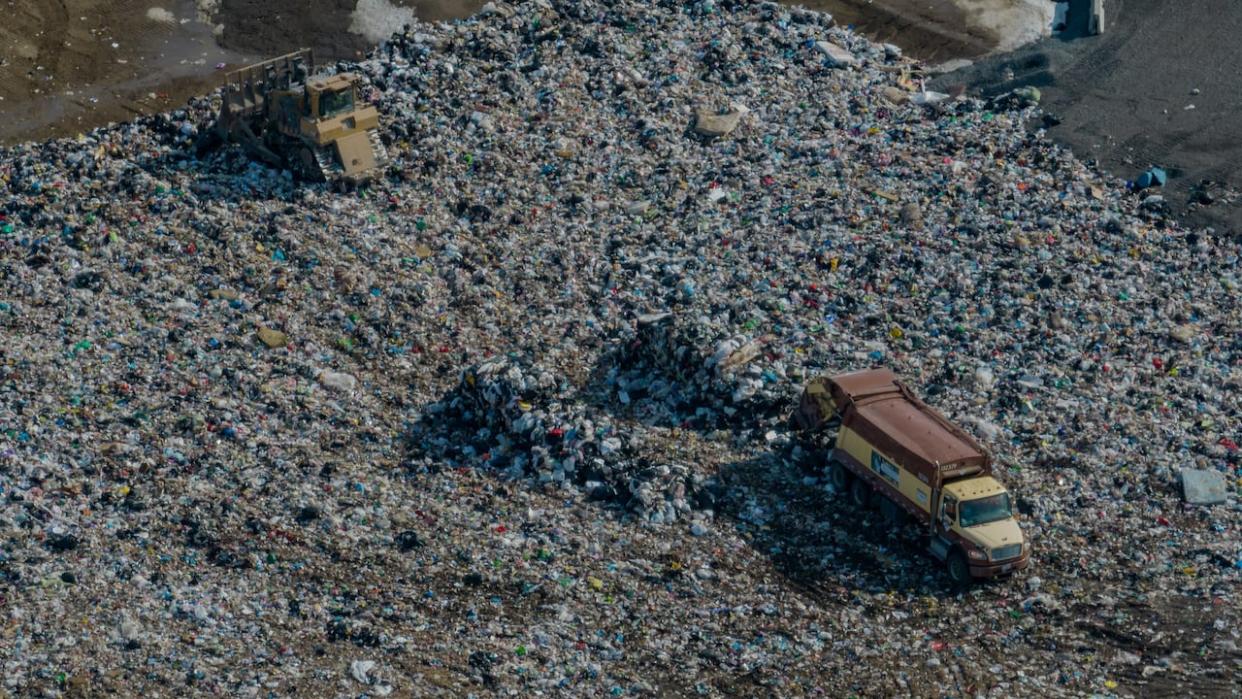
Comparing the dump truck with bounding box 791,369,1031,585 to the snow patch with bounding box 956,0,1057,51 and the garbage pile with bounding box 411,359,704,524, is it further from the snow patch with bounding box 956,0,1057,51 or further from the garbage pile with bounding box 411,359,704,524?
the snow patch with bounding box 956,0,1057,51

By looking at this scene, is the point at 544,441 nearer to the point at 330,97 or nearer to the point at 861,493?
the point at 861,493

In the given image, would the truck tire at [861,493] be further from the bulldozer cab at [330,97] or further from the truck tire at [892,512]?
the bulldozer cab at [330,97]

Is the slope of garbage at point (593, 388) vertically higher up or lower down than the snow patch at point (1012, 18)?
lower down

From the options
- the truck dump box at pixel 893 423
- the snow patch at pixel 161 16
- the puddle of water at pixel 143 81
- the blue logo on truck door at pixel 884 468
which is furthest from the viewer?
the snow patch at pixel 161 16

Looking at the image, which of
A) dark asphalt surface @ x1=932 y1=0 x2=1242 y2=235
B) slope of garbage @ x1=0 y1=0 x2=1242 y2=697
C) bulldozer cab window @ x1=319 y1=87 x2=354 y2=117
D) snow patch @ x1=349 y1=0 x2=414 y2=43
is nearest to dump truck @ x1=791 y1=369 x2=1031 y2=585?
slope of garbage @ x1=0 y1=0 x2=1242 y2=697

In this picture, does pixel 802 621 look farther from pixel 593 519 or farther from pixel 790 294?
pixel 790 294

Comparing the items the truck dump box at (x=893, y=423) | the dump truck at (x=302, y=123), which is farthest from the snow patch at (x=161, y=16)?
the truck dump box at (x=893, y=423)

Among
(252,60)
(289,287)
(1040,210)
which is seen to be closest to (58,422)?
(289,287)
